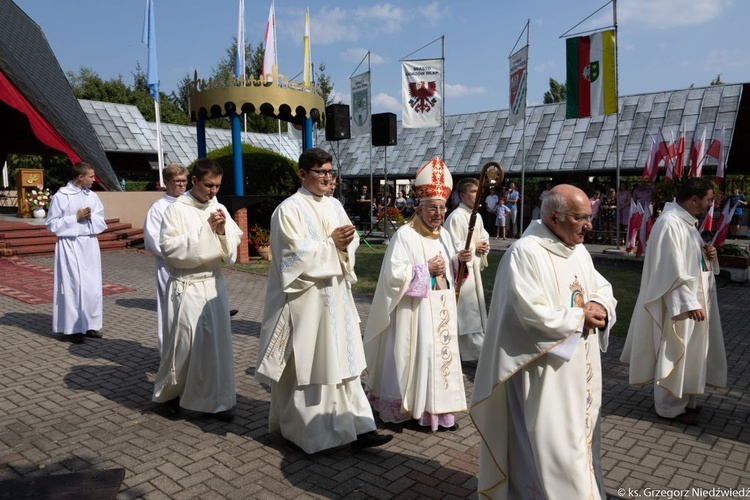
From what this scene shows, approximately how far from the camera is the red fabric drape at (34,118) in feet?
53.0

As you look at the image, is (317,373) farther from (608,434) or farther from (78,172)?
(78,172)

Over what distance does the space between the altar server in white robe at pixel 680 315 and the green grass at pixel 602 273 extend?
9.71ft

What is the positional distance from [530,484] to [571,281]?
105 centimetres

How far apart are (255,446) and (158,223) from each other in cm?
317

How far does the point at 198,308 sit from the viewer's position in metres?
4.65

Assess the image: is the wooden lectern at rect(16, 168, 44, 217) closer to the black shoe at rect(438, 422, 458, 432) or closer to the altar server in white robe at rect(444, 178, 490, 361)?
the altar server in white robe at rect(444, 178, 490, 361)

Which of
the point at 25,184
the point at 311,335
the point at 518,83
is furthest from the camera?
the point at 25,184

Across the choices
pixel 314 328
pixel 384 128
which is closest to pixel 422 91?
pixel 384 128

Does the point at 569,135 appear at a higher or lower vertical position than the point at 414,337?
higher

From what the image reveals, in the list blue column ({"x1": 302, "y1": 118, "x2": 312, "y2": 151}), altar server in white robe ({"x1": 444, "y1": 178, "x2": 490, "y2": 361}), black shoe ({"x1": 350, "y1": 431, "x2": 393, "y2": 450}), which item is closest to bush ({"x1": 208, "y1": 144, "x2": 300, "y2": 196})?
blue column ({"x1": 302, "y1": 118, "x2": 312, "y2": 151})

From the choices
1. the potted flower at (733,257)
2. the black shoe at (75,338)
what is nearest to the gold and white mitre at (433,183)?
the black shoe at (75,338)

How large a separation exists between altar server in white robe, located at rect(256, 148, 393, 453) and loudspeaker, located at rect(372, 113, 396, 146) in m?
14.0

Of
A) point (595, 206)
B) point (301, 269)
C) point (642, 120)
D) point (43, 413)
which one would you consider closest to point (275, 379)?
point (301, 269)

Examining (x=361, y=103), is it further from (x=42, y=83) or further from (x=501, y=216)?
(x=42, y=83)
